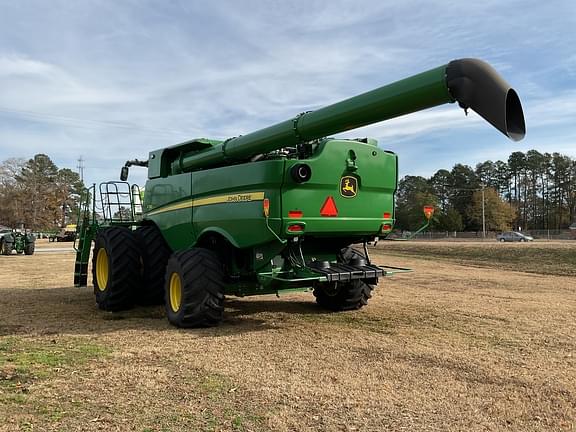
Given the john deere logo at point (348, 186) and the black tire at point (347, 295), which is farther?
the black tire at point (347, 295)

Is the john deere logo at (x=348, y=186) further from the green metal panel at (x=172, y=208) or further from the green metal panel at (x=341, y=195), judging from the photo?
the green metal panel at (x=172, y=208)

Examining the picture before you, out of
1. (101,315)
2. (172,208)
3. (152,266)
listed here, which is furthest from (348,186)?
(101,315)

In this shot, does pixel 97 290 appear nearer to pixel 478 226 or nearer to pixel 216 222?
pixel 216 222

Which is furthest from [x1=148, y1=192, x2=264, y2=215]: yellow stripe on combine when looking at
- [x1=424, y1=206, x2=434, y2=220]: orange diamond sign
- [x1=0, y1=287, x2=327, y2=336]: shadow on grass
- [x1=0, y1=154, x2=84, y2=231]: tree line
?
[x1=0, y1=154, x2=84, y2=231]: tree line

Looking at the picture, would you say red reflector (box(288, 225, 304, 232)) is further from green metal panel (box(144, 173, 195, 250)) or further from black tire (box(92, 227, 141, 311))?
black tire (box(92, 227, 141, 311))

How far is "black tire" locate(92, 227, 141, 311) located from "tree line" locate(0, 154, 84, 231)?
69062mm

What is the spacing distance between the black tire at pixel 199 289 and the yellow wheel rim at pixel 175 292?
0.36 feet

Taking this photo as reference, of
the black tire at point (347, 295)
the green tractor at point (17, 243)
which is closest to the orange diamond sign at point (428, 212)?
the black tire at point (347, 295)

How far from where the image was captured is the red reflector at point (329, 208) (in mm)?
6934

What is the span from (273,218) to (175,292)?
1.97 metres

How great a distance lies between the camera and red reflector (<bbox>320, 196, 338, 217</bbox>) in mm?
6934

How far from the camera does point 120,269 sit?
851cm

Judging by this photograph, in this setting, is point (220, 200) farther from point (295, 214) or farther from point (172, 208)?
point (172, 208)

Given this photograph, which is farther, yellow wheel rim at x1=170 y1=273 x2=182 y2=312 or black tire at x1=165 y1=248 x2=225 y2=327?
yellow wheel rim at x1=170 y1=273 x2=182 y2=312
